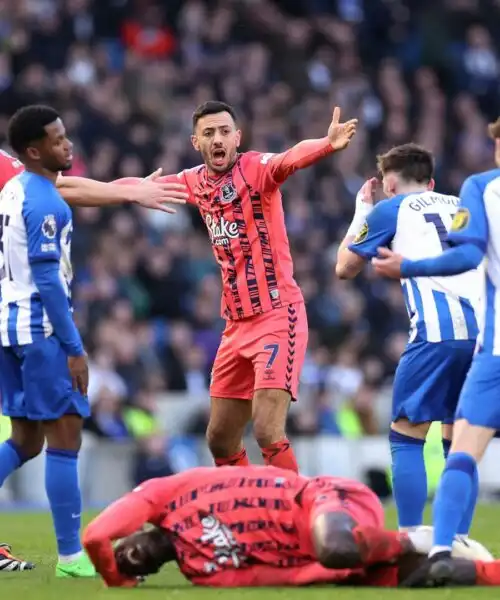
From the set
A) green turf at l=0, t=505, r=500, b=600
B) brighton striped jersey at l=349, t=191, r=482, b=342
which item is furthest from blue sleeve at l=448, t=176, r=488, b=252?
green turf at l=0, t=505, r=500, b=600

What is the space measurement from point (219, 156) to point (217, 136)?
121 millimetres

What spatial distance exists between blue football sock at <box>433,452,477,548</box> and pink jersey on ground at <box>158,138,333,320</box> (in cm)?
254

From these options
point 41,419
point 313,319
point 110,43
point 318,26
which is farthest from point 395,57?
point 41,419

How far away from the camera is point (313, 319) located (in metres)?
20.1

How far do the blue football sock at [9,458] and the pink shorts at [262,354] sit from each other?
4.96 feet

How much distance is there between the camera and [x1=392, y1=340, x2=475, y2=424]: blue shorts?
8883 mm

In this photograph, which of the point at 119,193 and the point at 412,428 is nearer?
the point at 412,428

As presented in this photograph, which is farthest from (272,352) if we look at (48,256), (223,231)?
(48,256)

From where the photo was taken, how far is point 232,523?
7.44 m

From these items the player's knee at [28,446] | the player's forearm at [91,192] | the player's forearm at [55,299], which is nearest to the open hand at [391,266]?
the player's forearm at [55,299]

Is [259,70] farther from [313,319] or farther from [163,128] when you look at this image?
[313,319]

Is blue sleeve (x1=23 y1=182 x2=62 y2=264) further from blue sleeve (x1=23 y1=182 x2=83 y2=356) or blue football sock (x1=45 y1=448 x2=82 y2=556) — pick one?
blue football sock (x1=45 y1=448 x2=82 y2=556)

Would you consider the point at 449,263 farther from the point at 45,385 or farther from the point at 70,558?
the point at 70,558

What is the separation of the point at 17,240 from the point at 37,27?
13.4 metres
